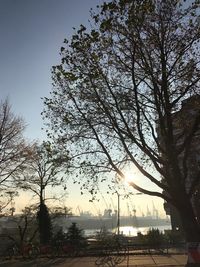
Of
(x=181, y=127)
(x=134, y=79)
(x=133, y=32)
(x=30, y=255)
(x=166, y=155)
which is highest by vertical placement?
(x=133, y=32)

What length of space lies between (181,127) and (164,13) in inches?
221

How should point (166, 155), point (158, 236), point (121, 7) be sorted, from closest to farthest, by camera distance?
point (121, 7), point (166, 155), point (158, 236)

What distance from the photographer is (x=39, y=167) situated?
42.8 meters

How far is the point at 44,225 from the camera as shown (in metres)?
40.7

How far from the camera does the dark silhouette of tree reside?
40.6 m

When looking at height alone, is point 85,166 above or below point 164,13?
below

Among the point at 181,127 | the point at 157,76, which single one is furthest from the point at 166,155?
the point at 157,76

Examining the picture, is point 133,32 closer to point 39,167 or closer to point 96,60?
point 96,60

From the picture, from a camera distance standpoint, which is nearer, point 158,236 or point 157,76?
point 157,76

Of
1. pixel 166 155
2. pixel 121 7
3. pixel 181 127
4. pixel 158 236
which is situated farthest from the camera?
pixel 158 236

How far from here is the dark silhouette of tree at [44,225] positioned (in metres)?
40.6

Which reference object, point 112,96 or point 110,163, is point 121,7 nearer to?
point 112,96

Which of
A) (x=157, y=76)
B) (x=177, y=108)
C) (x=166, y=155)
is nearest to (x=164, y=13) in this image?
(x=157, y=76)

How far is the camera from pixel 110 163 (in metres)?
19.9
